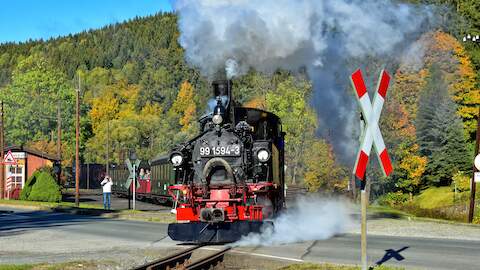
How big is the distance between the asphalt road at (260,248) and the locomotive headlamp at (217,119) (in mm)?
3255

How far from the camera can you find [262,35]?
19984 mm

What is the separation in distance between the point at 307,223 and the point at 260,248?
6.06 metres

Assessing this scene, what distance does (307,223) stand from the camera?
21.5m

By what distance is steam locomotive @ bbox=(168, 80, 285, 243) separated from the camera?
1616 cm

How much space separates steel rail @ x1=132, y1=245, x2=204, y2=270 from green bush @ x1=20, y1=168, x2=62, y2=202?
1211 inches

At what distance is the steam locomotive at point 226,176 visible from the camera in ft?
53.0

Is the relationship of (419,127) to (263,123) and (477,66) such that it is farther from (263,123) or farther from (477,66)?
(263,123)

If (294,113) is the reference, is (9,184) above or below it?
below

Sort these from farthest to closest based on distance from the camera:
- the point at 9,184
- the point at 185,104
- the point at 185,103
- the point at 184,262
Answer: the point at 185,103, the point at 185,104, the point at 9,184, the point at 184,262

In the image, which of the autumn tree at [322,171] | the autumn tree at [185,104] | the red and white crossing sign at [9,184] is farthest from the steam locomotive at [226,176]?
the autumn tree at [185,104]

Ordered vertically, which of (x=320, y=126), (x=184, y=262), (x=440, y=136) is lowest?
(x=184, y=262)

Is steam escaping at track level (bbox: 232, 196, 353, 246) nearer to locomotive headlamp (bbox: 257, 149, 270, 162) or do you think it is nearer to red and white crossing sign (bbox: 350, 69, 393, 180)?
locomotive headlamp (bbox: 257, 149, 270, 162)

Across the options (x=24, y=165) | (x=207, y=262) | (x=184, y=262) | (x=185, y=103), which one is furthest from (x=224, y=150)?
(x=185, y=103)

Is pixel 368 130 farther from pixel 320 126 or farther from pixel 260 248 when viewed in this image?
pixel 320 126
